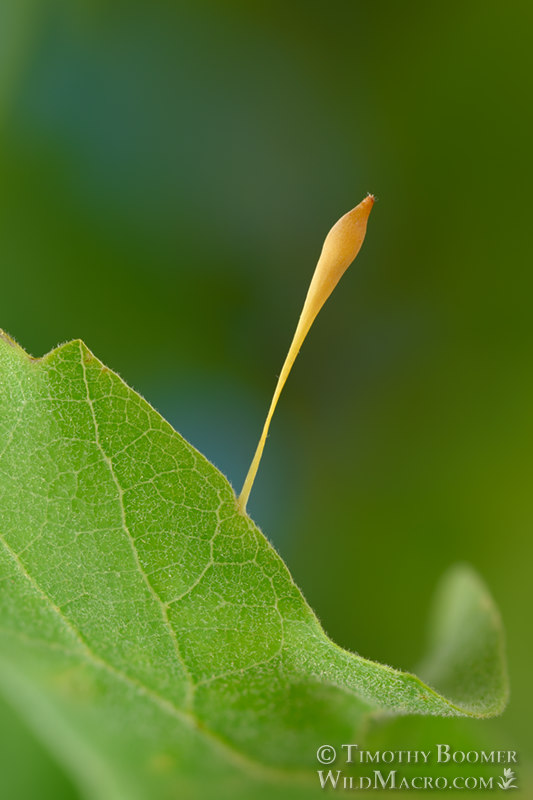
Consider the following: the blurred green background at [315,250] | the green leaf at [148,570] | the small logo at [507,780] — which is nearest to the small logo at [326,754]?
the green leaf at [148,570]

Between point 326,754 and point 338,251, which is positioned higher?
point 338,251

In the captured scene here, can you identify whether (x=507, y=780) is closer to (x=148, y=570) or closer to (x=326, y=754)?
(x=326, y=754)

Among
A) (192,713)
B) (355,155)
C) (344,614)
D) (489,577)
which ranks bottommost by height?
(344,614)

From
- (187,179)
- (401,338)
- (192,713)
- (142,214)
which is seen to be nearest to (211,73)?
(187,179)

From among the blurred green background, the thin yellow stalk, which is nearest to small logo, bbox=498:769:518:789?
the thin yellow stalk

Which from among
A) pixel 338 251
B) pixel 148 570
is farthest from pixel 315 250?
pixel 148 570

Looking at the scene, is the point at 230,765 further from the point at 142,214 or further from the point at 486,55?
the point at 486,55
